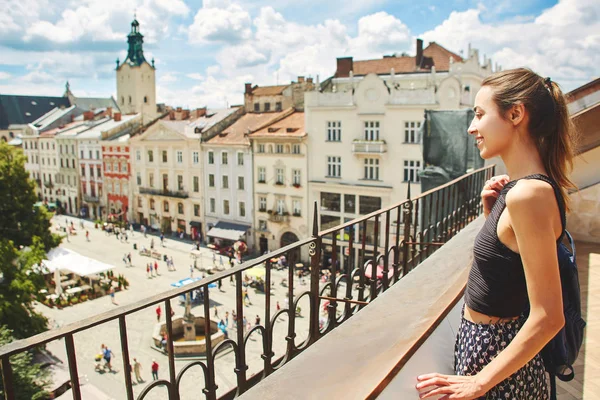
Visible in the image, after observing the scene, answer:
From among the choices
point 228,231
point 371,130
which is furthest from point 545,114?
point 228,231

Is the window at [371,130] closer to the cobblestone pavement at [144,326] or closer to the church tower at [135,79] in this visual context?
the cobblestone pavement at [144,326]

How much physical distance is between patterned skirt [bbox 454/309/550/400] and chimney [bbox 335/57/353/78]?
104 ft

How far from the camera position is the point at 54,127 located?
5000 cm

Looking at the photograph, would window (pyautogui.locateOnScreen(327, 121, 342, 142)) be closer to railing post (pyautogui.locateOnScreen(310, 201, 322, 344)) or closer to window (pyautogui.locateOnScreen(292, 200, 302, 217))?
window (pyautogui.locateOnScreen(292, 200, 302, 217))

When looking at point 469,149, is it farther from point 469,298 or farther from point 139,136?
point 139,136

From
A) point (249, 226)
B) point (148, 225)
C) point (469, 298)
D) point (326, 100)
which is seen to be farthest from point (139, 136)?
point (469, 298)

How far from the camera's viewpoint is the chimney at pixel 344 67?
32344 mm

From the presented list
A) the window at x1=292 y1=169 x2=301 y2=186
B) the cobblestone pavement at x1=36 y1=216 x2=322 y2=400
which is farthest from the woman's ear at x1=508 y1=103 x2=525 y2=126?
the window at x1=292 y1=169 x2=301 y2=186

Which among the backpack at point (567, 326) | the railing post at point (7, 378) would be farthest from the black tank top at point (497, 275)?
the railing post at point (7, 378)

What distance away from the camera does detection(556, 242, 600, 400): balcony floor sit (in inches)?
108

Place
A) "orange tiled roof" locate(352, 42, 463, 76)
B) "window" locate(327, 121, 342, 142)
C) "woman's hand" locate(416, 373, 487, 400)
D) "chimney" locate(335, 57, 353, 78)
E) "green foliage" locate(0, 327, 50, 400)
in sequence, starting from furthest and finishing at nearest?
"chimney" locate(335, 57, 353, 78), "orange tiled roof" locate(352, 42, 463, 76), "window" locate(327, 121, 342, 142), "green foliage" locate(0, 327, 50, 400), "woman's hand" locate(416, 373, 487, 400)

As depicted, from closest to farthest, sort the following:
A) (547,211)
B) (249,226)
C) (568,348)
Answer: (547,211) < (568,348) < (249,226)

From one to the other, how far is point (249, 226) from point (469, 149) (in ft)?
79.8

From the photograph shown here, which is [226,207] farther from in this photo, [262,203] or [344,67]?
[344,67]
